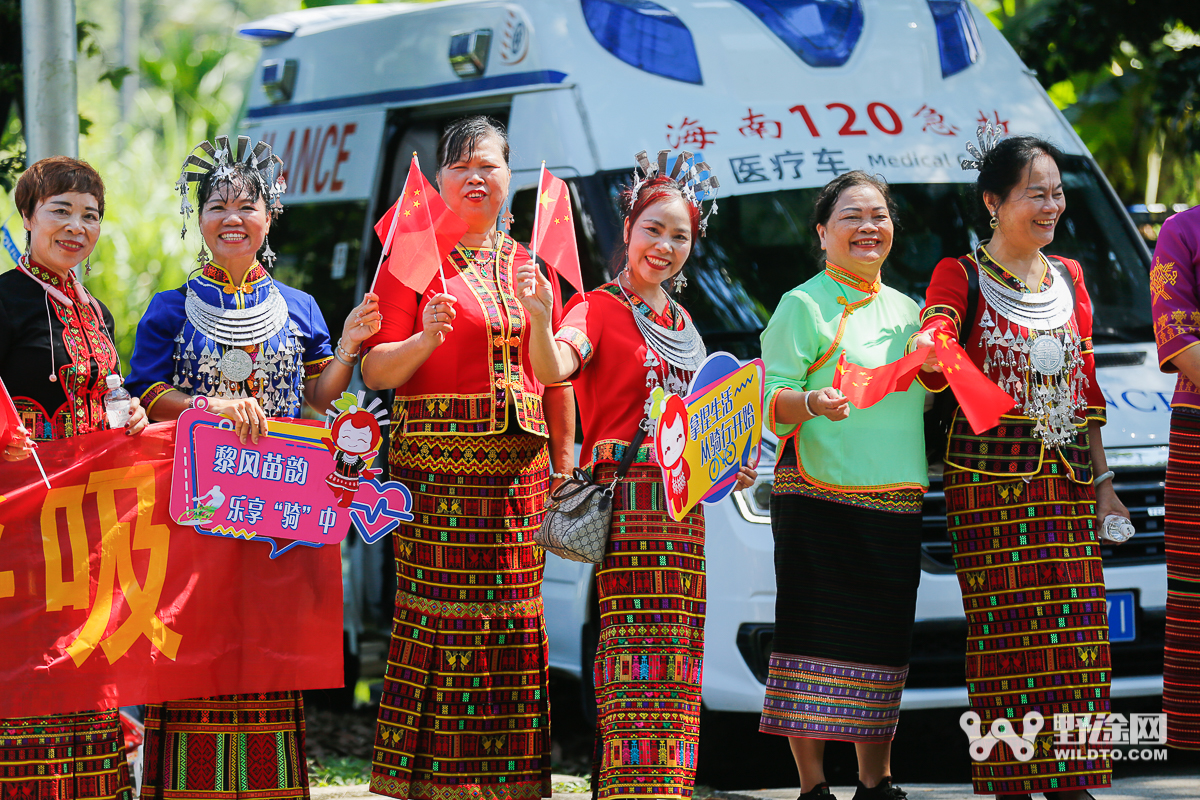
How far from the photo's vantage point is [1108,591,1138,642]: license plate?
5.70 meters

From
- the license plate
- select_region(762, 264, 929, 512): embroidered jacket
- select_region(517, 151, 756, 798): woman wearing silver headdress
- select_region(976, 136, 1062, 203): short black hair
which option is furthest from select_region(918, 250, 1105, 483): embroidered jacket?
the license plate

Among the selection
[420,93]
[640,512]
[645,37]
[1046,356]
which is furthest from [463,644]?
[420,93]

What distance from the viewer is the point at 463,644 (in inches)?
185

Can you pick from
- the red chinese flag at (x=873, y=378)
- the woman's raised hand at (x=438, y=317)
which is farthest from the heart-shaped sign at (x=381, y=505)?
the red chinese flag at (x=873, y=378)

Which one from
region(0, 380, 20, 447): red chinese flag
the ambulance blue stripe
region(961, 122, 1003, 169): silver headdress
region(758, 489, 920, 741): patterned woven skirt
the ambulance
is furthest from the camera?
the ambulance blue stripe

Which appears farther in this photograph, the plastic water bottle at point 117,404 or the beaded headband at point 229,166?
the beaded headband at point 229,166

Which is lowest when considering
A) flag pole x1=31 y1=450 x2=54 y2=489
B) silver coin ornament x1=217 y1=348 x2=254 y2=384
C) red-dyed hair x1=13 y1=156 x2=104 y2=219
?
flag pole x1=31 y1=450 x2=54 y2=489

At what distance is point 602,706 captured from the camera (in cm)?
459

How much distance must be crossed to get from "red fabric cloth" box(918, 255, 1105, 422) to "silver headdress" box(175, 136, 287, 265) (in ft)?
6.73

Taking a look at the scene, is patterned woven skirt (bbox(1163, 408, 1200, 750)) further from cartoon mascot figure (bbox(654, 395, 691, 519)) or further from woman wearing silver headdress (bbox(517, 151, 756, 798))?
cartoon mascot figure (bbox(654, 395, 691, 519))

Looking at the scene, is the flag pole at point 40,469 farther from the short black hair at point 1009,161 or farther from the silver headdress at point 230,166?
the short black hair at point 1009,161

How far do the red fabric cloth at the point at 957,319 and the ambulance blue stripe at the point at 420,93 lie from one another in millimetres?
2125

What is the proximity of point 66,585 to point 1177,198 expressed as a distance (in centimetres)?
1111

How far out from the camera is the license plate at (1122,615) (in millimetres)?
5695
